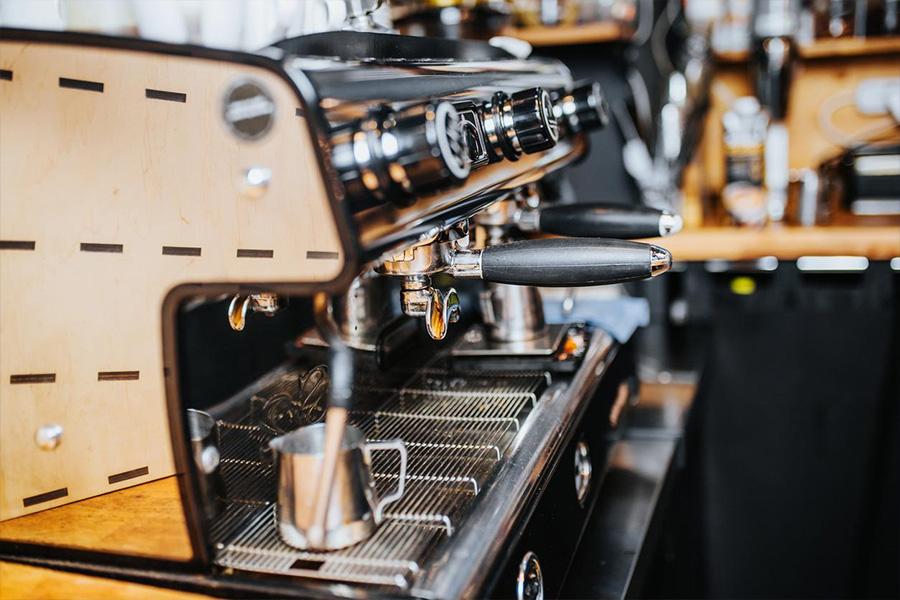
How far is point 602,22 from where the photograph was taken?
6.97ft

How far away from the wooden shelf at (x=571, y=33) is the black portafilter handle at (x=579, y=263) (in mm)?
1386

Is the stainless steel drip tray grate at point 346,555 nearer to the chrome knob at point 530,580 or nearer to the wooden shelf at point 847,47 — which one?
the chrome knob at point 530,580

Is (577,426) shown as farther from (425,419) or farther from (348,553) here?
(348,553)

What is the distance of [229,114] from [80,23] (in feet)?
1.05

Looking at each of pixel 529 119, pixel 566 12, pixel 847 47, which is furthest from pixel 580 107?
pixel 847 47

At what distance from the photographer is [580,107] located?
47.3 inches

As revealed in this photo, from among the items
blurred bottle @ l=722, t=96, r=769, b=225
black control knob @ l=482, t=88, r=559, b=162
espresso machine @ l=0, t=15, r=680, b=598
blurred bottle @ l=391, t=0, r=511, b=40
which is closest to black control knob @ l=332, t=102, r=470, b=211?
espresso machine @ l=0, t=15, r=680, b=598

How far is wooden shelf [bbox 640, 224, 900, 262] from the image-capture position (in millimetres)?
1951

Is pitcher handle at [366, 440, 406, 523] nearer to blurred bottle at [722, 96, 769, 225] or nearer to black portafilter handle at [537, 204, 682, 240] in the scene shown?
black portafilter handle at [537, 204, 682, 240]

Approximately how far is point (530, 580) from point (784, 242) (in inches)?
58.0

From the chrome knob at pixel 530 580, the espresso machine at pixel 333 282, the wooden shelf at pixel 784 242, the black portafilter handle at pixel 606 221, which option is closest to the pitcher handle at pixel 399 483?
the espresso machine at pixel 333 282

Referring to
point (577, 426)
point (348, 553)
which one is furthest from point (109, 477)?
point (577, 426)

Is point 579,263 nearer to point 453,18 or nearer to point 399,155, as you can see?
point 399,155

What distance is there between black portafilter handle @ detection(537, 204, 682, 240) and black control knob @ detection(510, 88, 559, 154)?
301 millimetres
